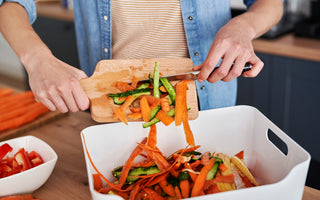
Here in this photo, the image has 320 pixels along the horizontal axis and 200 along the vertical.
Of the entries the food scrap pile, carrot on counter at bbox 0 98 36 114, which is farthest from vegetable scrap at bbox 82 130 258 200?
carrot on counter at bbox 0 98 36 114

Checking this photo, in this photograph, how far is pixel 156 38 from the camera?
134 centimetres

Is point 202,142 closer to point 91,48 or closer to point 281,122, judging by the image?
point 91,48

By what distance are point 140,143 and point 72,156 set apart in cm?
27

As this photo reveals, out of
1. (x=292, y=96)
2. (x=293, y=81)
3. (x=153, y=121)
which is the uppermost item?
(x=153, y=121)

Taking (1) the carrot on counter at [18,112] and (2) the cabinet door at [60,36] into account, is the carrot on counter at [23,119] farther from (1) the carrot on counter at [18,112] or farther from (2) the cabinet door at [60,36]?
(2) the cabinet door at [60,36]

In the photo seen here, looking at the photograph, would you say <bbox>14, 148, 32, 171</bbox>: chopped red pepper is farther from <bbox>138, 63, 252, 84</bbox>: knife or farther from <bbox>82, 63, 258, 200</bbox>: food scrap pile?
<bbox>138, 63, 252, 84</bbox>: knife

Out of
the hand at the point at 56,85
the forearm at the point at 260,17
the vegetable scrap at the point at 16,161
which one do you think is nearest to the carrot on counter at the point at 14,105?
the vegetable scrap at the point at 16,161

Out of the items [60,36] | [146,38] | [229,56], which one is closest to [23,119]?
[146,38]

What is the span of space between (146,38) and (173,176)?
0.62 m

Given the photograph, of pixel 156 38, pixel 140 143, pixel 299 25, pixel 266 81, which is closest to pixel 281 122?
pixel 266 81

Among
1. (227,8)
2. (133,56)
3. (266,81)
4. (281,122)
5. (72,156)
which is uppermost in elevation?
(227,8)

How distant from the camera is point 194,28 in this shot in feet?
4.34

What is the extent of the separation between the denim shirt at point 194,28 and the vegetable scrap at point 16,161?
0.53 meters

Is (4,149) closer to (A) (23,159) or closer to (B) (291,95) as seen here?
(A) (23,159)
